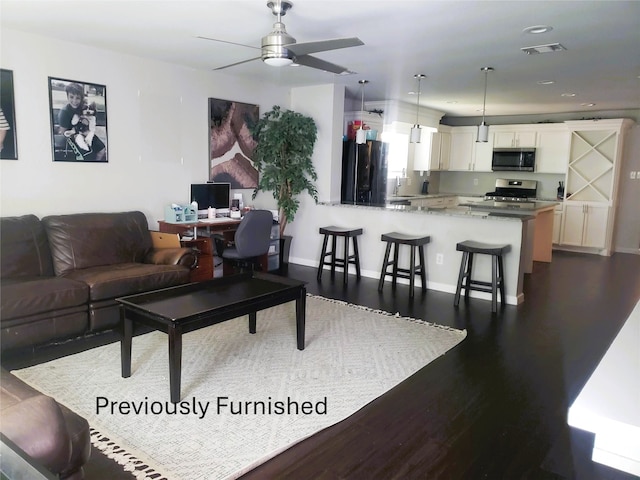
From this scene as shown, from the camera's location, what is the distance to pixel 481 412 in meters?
2.61

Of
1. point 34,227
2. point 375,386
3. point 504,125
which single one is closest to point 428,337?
point 375,386

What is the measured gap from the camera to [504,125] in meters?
8.49

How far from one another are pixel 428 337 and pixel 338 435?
159 cm

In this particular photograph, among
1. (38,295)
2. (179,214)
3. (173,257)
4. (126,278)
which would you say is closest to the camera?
(38,295)

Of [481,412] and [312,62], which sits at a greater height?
[312,62]

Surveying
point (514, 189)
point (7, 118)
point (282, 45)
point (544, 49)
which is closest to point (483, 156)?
point (514, 189)

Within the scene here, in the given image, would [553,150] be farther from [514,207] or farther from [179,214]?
[179,214]

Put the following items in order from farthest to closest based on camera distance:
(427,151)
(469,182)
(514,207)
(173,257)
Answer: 1. (469,182)
2. (427,151)
3. (514,207)
4. (173,257)

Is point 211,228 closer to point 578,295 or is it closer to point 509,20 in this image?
point 509,20

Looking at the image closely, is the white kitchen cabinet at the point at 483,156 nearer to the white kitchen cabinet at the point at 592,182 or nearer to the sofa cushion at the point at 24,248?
the white kitchen cabinet at the point at 592,182

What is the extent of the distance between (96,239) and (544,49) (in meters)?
4.22

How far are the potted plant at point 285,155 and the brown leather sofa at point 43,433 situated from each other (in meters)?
4.60

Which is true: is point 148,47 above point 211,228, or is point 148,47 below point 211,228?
above

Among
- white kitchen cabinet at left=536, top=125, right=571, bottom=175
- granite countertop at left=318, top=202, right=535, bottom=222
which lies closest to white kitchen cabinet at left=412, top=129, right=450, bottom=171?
white kitchen cabinet at left=536, top=125, right=571, bottom=175
